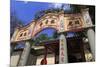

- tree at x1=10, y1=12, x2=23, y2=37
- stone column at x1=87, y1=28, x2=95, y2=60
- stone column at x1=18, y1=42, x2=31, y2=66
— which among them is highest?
tree at x1=10, y1=12, x2=23, y2=37

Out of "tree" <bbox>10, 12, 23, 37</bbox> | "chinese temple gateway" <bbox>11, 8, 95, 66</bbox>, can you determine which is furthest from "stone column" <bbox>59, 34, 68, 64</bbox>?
"tree" <bbox>10, 12, 23, 37</bbox>

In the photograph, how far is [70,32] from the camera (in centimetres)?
146

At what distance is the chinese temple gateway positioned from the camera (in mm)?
1346

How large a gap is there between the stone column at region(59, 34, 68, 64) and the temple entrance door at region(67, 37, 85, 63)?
33 mm

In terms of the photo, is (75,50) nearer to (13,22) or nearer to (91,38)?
(91,38)

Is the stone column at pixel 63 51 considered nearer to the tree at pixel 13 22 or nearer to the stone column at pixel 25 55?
the stone column at pixel 25 55

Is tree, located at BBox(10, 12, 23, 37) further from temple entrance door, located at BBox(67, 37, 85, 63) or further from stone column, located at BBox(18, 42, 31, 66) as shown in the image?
temple entrance door, located at BBox(67, 37, 85, 63)

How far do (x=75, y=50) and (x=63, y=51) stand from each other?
0.10 metres

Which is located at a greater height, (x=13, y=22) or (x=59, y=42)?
(x=13, y=22)

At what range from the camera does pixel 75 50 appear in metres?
1.46

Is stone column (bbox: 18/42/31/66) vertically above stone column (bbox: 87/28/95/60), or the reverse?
stone column (bbox: 87/28/95/60)

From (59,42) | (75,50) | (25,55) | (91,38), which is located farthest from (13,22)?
(91,38)

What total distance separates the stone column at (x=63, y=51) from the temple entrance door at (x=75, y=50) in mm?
33

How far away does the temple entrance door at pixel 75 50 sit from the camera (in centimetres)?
145
